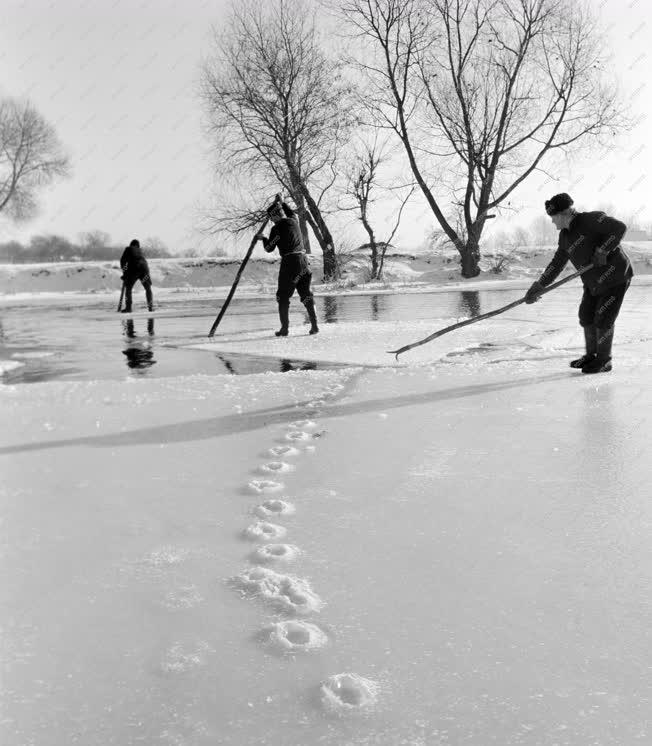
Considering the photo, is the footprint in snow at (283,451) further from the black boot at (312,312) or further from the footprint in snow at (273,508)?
the black boot at (312,312)

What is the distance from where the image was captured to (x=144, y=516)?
8.60 ft

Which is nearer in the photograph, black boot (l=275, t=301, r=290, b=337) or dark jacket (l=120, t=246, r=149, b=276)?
black boot (l=275, t=301, r=290, b=337)

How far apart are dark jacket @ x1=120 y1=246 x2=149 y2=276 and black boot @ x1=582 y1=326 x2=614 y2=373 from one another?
1087 centimetres

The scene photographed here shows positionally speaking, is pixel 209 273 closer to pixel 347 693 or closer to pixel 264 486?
pixel 264 486

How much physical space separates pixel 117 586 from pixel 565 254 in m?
4.82

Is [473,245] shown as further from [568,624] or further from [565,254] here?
[568,624]

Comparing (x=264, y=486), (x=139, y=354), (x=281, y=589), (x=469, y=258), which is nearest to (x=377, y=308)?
(x=139, y=354)

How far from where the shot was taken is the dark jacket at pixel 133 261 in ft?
48.1

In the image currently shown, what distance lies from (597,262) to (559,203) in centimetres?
54

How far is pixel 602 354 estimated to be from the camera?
18.4 feet

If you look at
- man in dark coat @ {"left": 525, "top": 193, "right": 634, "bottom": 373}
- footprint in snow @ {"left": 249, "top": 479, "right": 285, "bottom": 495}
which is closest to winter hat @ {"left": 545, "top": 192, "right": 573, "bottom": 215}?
man in dark coat @ {"left": 525, "top": 193, "right": 634, "bottom": 373}

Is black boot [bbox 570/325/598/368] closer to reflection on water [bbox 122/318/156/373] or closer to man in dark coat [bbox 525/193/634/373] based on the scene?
man in dark coat [bbox 525/193/634/373]

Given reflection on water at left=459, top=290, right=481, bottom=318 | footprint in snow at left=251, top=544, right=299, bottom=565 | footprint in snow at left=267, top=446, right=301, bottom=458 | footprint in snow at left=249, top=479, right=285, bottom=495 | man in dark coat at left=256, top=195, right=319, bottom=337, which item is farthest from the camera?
reflection on water at left=459, top=290, right=481, bottom=318

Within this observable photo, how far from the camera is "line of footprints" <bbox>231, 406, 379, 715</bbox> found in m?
1.52
